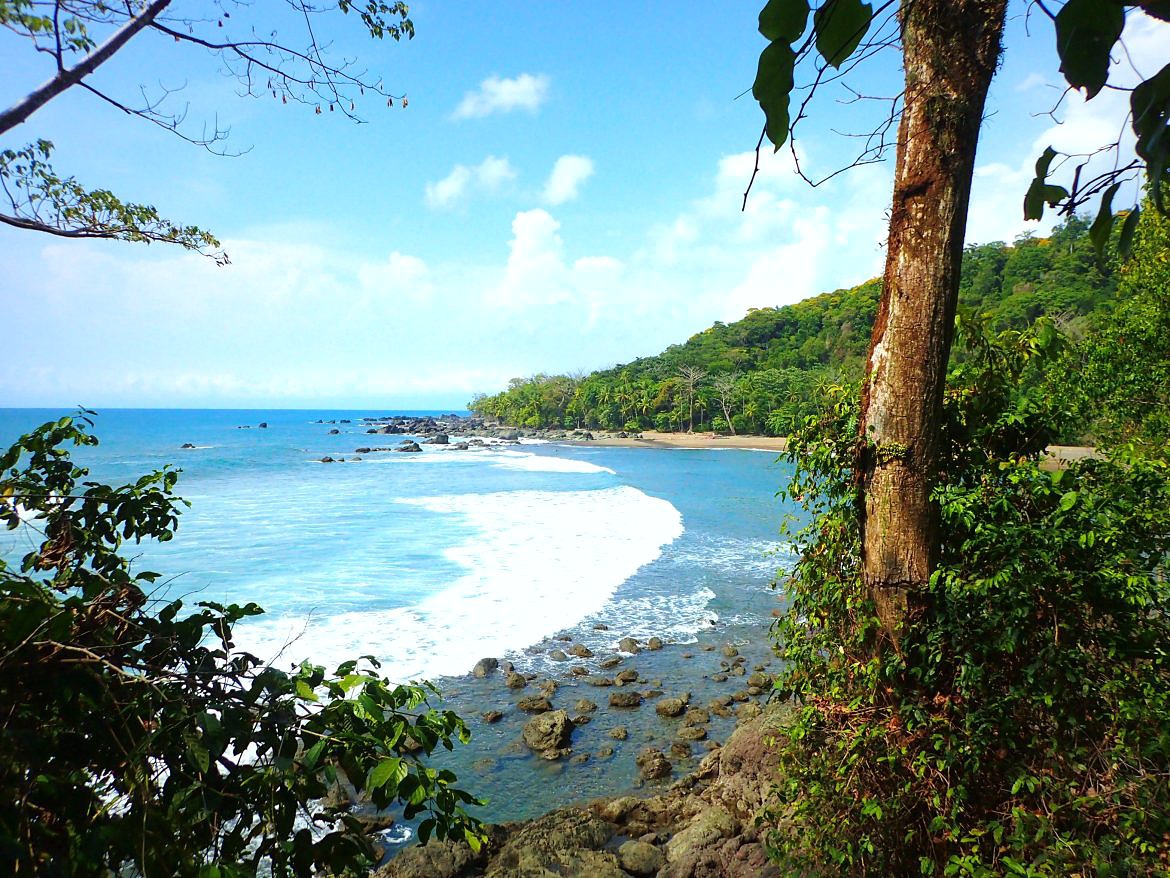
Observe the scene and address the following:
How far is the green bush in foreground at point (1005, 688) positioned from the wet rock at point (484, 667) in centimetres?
729

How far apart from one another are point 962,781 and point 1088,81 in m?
3.15

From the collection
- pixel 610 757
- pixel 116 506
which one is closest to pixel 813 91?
pixel 116 506

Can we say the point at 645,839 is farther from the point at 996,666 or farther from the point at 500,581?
the point at 500,581

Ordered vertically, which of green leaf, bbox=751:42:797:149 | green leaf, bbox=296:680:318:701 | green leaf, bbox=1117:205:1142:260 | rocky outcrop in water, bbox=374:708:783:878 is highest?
green leaf, bbox=751:42:797:149

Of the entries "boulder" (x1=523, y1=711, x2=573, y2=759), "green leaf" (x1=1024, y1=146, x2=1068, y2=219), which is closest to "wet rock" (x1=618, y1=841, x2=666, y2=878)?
"boulder" (x1=523, y1=711, x2=573, y2=759)

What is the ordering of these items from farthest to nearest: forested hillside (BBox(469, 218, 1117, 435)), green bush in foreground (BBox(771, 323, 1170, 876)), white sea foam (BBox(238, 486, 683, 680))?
forested hillside (BBox(469, 218, 1117, 435)), white sea foam (BBox(238, 486, 683, 680)), green bush in foreground (BBox(771, 323, 1170, 876))

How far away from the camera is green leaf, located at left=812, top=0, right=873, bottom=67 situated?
27.4 inches

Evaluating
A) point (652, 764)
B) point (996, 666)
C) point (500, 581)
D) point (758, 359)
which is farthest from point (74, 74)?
point (758, 359)

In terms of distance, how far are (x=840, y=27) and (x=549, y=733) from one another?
8481 millimetres

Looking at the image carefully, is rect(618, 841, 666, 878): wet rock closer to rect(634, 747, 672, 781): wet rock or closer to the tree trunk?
rect(634, 747, 672, 781): wet rock

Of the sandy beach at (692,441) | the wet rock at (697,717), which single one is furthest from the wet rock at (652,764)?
the sandy beach at (692,441)

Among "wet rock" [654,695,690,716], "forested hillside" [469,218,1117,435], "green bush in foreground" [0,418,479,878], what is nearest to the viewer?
"green bush in foreground" [0,418,479,878]

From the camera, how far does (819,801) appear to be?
3248 millimetres

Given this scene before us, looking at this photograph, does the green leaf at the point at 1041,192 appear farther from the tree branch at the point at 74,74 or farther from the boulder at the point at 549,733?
the boulder at the point at 549,733
